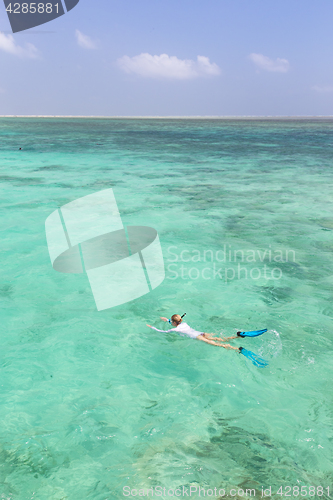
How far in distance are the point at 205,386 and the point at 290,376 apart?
4.63 feet

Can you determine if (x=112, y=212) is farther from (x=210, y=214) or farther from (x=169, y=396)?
(x=169, y=396)

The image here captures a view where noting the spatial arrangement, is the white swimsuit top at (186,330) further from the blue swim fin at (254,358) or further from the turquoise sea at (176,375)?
the blue swim fin at (254,358)

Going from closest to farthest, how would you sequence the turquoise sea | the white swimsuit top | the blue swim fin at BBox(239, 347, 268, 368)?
the turquoise sea < the blue swim fin at BBox(239, 347, 268, 368) < the white swimsuit top

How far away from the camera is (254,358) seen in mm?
6418

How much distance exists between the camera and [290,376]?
20.1 feet

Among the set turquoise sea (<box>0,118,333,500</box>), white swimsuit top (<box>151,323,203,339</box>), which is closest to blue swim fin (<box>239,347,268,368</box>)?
turquoise sea (<box>0,118,333,500</box>)

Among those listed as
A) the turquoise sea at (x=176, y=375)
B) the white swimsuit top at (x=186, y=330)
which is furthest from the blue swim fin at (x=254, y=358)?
the white swimsuit top at (x=186, y=330)

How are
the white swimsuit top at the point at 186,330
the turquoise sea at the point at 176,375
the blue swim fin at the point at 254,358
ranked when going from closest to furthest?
the turquoise sea at the point at 176,375, the blue swim fin at the point at 254,358, the white swimsuit top at the point at 186,330

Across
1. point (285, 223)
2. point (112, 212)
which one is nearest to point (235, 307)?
point (285, 223)

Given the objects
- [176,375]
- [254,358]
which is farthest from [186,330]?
[254,358]

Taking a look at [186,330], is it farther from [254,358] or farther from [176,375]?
[254,358]

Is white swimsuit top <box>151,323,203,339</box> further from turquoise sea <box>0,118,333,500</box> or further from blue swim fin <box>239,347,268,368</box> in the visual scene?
blue swim fin <box>239,347,268,368</box>

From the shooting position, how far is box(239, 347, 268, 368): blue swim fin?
635 centimetres

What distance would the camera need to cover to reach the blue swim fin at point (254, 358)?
6352 mm
